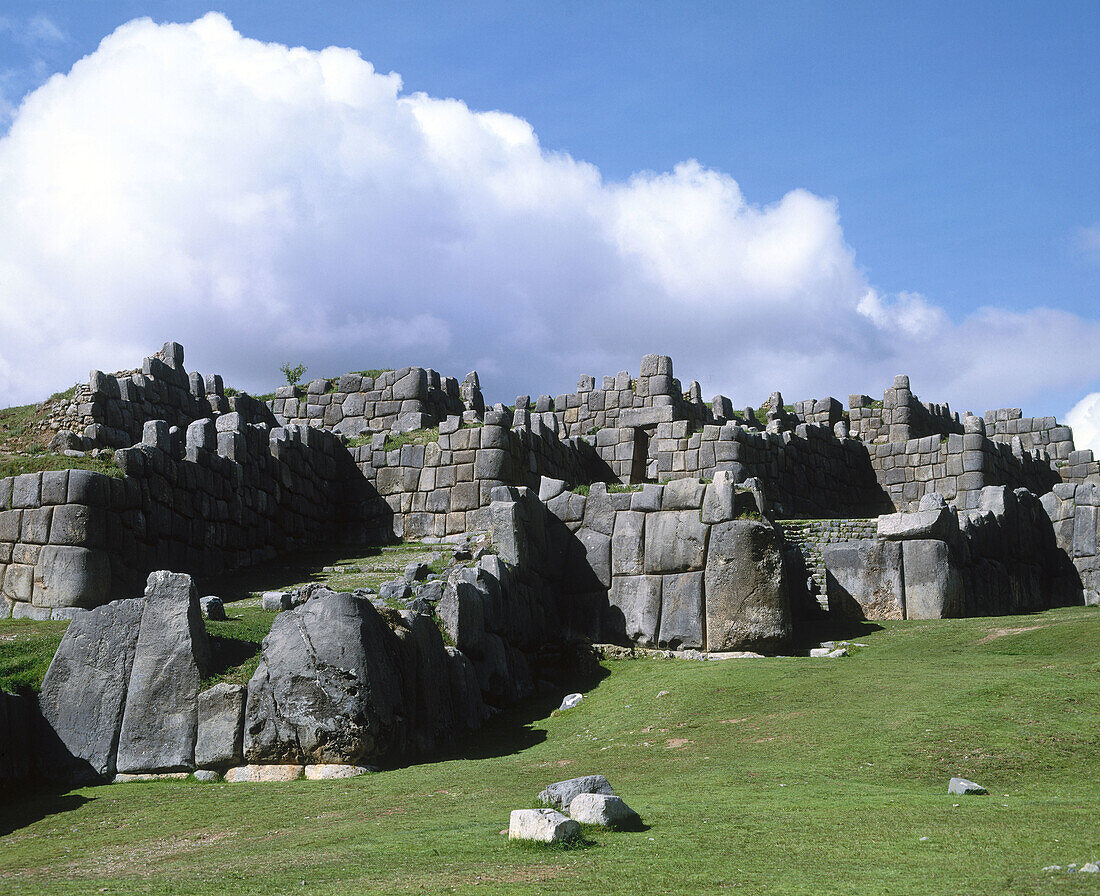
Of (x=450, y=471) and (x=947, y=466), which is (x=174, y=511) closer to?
(x=450, y=471)

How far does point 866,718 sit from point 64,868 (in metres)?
8.57

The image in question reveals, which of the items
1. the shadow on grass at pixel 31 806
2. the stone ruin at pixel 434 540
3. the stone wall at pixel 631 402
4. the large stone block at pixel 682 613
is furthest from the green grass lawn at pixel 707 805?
the stone wall at pixel 631 402

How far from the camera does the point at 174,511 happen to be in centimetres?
1977

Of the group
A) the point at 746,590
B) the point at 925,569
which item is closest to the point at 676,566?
the point at 746,590

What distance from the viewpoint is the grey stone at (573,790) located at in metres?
9.30

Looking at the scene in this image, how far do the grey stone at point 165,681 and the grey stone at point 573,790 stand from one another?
511cm

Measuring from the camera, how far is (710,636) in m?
Result: 20.3

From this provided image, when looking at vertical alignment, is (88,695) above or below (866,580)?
below

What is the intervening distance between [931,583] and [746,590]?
5.24 m

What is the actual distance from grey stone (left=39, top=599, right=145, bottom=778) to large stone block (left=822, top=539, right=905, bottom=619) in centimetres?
1528

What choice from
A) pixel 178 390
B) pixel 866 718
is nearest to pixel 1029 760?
pixel 866 718

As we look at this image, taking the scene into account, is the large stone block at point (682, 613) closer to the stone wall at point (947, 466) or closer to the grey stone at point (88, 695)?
the grey stone at point (88, 695)

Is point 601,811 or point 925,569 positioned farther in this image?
point 925,569

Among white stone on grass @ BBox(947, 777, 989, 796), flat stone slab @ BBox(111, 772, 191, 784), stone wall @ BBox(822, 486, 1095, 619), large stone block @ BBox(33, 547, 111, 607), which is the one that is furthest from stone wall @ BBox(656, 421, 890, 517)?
white stone on grass @ BBox(947, 777, 989, 796)
